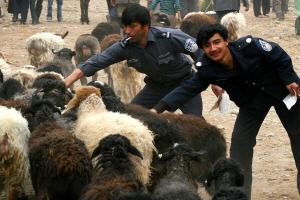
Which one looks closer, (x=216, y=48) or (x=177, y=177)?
(x=177, y=177)

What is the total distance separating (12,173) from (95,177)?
1070mm

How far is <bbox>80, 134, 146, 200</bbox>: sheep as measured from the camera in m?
3.34

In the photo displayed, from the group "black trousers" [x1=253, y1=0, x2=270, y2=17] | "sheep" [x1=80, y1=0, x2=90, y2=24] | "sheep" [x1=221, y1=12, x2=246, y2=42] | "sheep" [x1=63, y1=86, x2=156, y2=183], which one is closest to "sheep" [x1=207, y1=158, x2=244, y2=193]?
"sheep" [x1=63, y1=86, x2=156, y2=183]

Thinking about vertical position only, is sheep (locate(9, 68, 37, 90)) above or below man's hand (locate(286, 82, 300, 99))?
below

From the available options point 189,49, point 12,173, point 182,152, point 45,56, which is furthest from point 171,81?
point 45,56

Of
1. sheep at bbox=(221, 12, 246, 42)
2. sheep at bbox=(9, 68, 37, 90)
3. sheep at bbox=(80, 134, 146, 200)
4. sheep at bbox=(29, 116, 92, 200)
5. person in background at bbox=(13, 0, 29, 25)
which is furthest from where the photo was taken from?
person in background at bbox=(13, 0, 29, 25)

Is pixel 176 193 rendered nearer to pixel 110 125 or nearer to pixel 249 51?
pixel 110 125

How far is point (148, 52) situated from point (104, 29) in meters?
6.24

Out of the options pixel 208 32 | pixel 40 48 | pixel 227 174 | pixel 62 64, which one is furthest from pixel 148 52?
pixel 40 48

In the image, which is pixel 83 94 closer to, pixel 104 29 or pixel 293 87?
pixel 293 87

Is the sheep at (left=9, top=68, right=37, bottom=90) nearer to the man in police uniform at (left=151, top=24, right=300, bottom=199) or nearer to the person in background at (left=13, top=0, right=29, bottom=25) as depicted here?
the man in police uniform at (left=151, top=24, right=300, bottom=199)

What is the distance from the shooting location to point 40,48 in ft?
29.8

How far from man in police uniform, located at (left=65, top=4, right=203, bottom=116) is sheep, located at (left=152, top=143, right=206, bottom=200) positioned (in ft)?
5.62

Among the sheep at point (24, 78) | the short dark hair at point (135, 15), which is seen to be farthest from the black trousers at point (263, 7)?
the short dark hair at point (135, 15)
